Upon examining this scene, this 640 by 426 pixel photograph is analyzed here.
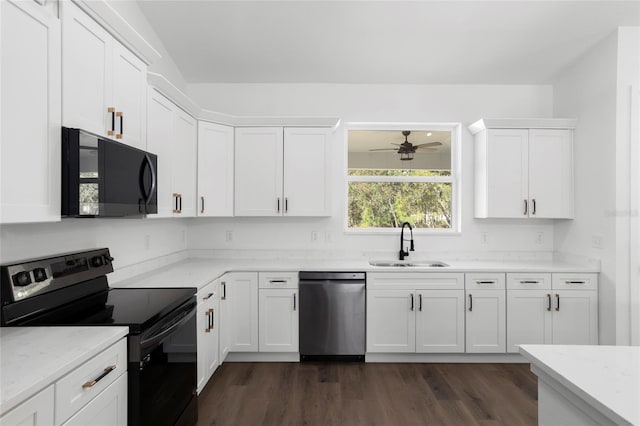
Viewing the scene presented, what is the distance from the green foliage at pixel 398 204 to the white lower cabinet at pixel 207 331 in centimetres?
184

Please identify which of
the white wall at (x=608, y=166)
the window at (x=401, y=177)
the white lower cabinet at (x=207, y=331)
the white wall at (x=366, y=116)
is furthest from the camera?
the window at (x=401, y=177)

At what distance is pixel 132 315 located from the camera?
1.68 metres

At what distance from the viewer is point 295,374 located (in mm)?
3008

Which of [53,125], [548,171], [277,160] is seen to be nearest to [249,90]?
[277,160]

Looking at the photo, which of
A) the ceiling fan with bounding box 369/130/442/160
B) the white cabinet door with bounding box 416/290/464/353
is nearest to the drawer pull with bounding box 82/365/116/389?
the white cabinet door with bounding box 416/290/464/353

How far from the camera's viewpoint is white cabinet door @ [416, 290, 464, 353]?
3221 mm

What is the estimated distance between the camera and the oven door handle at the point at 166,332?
1.59 meters

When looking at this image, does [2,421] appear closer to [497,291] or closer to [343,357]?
[343,357]

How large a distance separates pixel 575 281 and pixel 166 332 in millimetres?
3562

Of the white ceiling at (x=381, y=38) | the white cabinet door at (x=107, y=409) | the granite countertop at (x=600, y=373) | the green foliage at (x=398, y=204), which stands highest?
the white ceiling at (x=381, y=38)

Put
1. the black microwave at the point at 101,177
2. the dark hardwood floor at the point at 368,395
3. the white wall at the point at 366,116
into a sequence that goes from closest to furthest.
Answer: the black microwave at the point at 101,177, the dark hardwood floor at the point at 368,395, the white wall at the point at 366,116

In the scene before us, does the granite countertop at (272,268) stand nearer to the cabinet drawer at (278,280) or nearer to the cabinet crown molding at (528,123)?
the cabinet drawer at (278,280)

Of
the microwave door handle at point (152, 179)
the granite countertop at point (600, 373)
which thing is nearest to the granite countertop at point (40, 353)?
the microwave door handle at point (152, 179)

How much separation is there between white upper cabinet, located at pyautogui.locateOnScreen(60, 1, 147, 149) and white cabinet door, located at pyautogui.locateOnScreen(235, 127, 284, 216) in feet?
4.46
